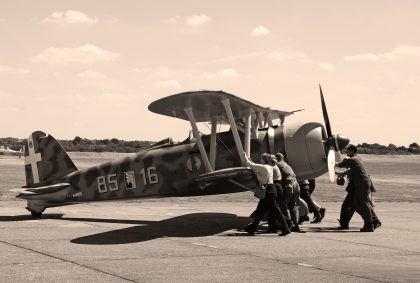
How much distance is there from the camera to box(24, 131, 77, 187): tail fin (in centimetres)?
1816

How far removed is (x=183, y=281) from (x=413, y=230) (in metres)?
8.35

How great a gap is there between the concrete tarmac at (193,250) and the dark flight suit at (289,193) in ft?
2.23

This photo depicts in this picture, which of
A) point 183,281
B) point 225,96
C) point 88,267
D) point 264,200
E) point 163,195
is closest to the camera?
point 183,281

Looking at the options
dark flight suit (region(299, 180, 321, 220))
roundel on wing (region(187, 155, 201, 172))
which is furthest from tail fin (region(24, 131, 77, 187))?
dark flight suit (region(299, 180, 321, 220))

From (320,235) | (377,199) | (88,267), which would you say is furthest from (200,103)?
(377,199)

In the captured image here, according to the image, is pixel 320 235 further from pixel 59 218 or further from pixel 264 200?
pixel 59 218

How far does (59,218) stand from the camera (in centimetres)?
1683

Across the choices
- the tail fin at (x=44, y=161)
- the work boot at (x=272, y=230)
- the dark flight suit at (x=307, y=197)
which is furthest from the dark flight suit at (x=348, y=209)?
the tail fin at (x=44, y=161)

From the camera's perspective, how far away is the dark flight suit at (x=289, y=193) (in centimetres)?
1332

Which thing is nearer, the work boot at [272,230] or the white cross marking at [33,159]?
the work boot at [272,230]

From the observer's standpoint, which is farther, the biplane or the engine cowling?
the engine cowling

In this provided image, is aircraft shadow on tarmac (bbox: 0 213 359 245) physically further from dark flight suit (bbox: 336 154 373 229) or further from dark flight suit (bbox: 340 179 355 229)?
dark flight suit (bbox: 336 154 373 229)

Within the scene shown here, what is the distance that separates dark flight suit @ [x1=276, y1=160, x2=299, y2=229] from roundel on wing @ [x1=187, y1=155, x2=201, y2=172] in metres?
2.79

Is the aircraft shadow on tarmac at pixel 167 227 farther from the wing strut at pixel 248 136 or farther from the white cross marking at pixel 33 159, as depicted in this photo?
the wing strut at pixel 248 136
